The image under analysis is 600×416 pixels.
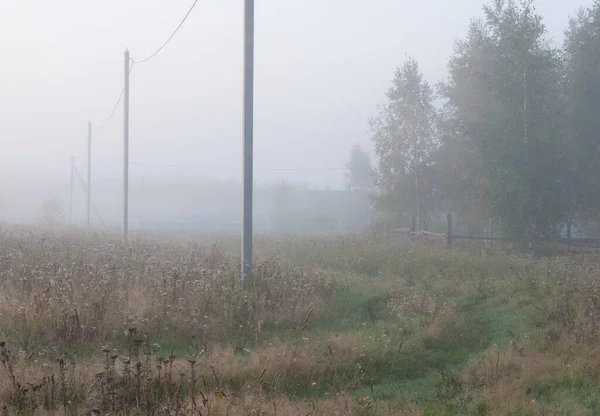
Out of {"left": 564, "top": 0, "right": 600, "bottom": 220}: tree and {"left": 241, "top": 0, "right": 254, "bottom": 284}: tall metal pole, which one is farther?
{"left": 564, "top": 0, "right": 600, "bottom": 220}: tree

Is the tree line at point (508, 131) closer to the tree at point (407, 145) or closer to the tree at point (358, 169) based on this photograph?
the tree at point (407, 145)

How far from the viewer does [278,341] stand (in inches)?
306

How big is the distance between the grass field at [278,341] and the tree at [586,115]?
556 inches

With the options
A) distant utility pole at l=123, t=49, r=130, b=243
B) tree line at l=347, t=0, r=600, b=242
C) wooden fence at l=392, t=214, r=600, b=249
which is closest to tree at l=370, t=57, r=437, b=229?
tree line at l=347, t=0, r=600, b=242

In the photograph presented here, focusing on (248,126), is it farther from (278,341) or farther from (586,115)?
(586,115)

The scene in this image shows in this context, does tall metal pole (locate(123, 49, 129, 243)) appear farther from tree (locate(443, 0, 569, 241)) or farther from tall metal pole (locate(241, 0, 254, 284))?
tree (locate(443, 0, 569, 241))

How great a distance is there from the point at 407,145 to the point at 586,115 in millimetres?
9459

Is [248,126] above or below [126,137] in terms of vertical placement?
below

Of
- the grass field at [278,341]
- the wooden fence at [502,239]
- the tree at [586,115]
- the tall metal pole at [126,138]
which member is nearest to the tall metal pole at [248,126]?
the grass field at [278,341]

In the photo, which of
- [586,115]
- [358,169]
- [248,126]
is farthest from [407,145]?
[358,169]

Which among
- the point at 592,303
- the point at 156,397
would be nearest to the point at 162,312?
the point at 156,397

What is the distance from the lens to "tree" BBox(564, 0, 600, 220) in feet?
82.4

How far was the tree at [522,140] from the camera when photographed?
22219mm

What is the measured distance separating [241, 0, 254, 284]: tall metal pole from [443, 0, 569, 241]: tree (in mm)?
13261
